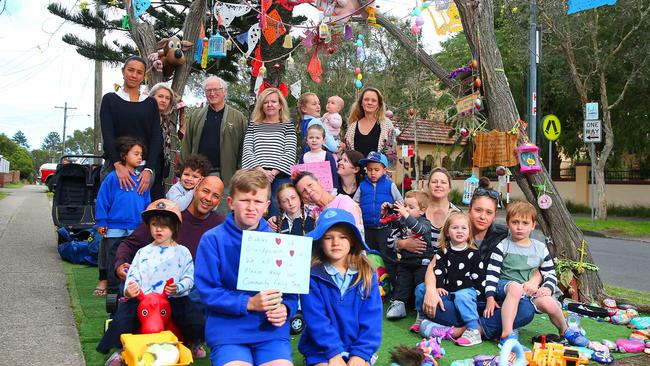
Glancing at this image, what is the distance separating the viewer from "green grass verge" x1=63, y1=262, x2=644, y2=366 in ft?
12.7

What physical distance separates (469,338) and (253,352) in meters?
1.77

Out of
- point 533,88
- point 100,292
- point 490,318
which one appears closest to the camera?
point 490,318

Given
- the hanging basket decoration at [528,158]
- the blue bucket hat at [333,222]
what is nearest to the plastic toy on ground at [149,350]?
the blue bucket hat at [333,222]

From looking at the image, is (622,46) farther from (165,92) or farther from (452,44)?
(165,92)

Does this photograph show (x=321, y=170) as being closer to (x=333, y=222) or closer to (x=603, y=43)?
(x=333, y=222)

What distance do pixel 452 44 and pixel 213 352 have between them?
26812 millimetres

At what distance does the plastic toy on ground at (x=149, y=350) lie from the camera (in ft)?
10.0

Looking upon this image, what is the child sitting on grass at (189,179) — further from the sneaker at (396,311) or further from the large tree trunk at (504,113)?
the large tree trunk at (504,113)

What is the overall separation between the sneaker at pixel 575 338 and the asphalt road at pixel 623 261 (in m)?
4.06

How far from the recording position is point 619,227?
54.4 ft

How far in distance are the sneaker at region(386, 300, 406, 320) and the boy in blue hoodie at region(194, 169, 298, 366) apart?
72.4 inches

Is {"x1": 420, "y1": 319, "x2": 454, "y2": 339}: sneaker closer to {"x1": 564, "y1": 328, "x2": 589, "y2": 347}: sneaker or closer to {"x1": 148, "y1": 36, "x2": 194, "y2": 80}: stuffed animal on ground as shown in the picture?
{"x1": 564, "y1": 328, "x2": 589, "y2": 347}: sneaker

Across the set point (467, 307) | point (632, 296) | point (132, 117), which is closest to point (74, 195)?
point (132, 117)

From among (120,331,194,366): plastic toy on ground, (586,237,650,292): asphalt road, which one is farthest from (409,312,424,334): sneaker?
(586,237,650,292): asphalt road
